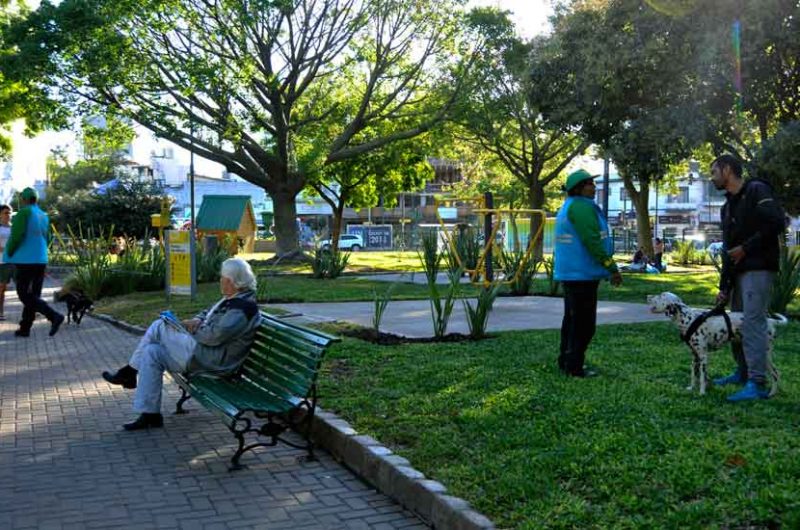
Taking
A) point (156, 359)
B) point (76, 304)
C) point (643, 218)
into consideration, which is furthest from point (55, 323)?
point (643, 218)

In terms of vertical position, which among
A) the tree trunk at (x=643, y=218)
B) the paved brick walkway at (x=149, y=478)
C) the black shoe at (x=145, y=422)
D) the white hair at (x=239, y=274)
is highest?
the tree trunk at (x=643, y=218)

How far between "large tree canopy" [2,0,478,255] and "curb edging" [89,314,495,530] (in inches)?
721

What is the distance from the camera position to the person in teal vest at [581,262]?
6793 millimetres

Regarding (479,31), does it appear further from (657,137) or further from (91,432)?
(91,432)

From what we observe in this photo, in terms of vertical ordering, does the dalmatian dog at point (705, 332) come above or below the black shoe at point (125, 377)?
above

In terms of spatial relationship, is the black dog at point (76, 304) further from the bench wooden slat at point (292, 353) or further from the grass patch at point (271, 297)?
the bench wooden slat at point (292, 353)

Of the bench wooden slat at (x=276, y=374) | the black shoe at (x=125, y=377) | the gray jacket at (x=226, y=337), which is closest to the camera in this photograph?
the bench wooden slat at (x=276, y=374)

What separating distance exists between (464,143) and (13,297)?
21581 mm

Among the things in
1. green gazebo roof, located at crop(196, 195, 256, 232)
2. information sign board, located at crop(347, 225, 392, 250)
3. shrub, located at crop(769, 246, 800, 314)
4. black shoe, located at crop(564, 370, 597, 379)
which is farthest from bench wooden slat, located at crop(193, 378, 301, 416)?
information sign board, located at crop(347, 225, 392, 250)

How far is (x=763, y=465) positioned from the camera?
14.0ft

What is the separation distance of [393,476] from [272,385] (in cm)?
138

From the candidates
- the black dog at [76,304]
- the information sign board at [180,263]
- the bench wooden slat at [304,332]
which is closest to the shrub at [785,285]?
the bench wooden slat at [304,332]

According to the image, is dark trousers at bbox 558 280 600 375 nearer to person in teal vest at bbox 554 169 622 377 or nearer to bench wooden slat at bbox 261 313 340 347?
person in teal vest at bbox 554 169 622 377

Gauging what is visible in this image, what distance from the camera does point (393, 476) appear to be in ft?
15.7
